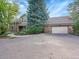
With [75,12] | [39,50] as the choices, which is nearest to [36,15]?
[75,12]

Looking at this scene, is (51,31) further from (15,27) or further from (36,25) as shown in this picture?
(15,27)

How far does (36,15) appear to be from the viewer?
38156mm

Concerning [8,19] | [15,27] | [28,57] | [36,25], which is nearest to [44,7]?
[36,25]

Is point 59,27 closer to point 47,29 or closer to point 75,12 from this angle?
point 47,29

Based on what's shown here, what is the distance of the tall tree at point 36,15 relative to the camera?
124 feet

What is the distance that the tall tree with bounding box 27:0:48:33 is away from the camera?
37.8 metres

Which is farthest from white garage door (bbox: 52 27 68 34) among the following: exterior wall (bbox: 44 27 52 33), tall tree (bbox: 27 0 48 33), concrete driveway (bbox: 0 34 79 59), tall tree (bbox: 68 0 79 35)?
concrete driveway (bbox: 0 34 79 59)

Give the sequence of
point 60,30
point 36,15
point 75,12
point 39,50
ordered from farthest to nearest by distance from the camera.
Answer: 1. point 60,30
2. point 36,15
3. point 75,12
4. point 39,50

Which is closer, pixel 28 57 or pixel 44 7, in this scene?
pixel 28 57

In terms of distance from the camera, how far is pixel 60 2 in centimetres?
5178

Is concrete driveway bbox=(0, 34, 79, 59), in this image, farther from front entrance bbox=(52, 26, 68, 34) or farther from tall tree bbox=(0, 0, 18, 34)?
front entrance bbox=(52, 26, 68, 34)

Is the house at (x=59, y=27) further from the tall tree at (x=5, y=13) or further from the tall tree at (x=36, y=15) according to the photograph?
the tall tree at (x=5, y=13)

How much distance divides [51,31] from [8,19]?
14716 millimetres

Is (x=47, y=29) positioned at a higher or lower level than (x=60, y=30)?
higher
